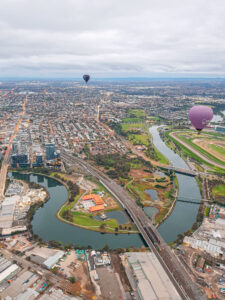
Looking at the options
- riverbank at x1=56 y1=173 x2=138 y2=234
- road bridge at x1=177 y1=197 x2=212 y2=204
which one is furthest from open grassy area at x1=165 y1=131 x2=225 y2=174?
riverbank at x1=56 y1=173 x2=138 y2=234

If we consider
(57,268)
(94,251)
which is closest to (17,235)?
(57,268)

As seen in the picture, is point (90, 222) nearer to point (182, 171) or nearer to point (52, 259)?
point (52, 259)

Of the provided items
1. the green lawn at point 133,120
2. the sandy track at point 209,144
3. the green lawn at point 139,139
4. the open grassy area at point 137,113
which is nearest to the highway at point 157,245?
the green lawn at point 139,139

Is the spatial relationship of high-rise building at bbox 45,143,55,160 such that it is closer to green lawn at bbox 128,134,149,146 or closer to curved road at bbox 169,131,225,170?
green lawn at bbox 128,134,149,146

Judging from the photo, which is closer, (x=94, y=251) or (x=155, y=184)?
(x=94, y=251)

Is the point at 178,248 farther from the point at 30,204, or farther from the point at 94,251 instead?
the point at 30,204

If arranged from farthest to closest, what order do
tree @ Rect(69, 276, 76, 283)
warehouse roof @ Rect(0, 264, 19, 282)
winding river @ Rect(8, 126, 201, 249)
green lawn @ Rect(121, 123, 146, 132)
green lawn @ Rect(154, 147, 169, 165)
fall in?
1. green lawn @ Rect(121, 123, 146, 132)
2. green lawn @ Rect(154, 147, 169, 165)
3. winding river @ Rect(8, 126, 201, 249)
4. warehouse roof @ Rect(0, 264, 19, 282)
5. tree @ Rect(69, 276, 76, 283)

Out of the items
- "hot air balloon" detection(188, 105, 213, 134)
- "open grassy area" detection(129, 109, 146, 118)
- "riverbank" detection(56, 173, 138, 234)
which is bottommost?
"riverbank" detection(56, 173, 138, 234)

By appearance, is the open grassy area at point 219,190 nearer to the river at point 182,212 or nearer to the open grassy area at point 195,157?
the river at point 182,212
